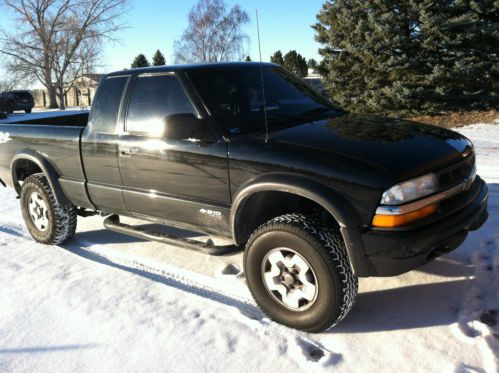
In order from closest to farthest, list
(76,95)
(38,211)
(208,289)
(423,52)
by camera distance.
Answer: (208,289), (38,211), (423,52), (76,95)

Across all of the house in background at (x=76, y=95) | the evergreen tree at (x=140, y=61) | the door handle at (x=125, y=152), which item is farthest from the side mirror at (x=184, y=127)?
the evergreen tree at (x=140, y=61)

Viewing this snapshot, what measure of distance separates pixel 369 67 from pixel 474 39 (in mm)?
2986

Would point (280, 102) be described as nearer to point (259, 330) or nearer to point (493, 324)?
point (259, 330)

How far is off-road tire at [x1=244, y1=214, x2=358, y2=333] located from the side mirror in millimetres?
864

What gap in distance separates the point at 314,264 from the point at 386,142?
951mm

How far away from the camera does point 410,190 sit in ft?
8.62

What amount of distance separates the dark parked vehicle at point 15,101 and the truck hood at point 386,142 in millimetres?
32710

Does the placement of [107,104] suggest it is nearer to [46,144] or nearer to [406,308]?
[46,144]

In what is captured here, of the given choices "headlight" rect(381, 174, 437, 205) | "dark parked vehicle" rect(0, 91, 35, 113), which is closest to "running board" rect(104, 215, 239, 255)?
"headlight" rect(381, 174, 437, 205)

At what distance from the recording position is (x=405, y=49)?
13.3 meters

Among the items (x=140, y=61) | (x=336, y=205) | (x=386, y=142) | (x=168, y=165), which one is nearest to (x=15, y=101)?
(x=140, y=61)

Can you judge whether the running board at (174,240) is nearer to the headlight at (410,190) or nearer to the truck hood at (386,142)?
the truck hood at (386,142)

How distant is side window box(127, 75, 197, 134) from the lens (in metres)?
3.60

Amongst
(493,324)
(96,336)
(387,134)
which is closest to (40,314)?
(96,336)
